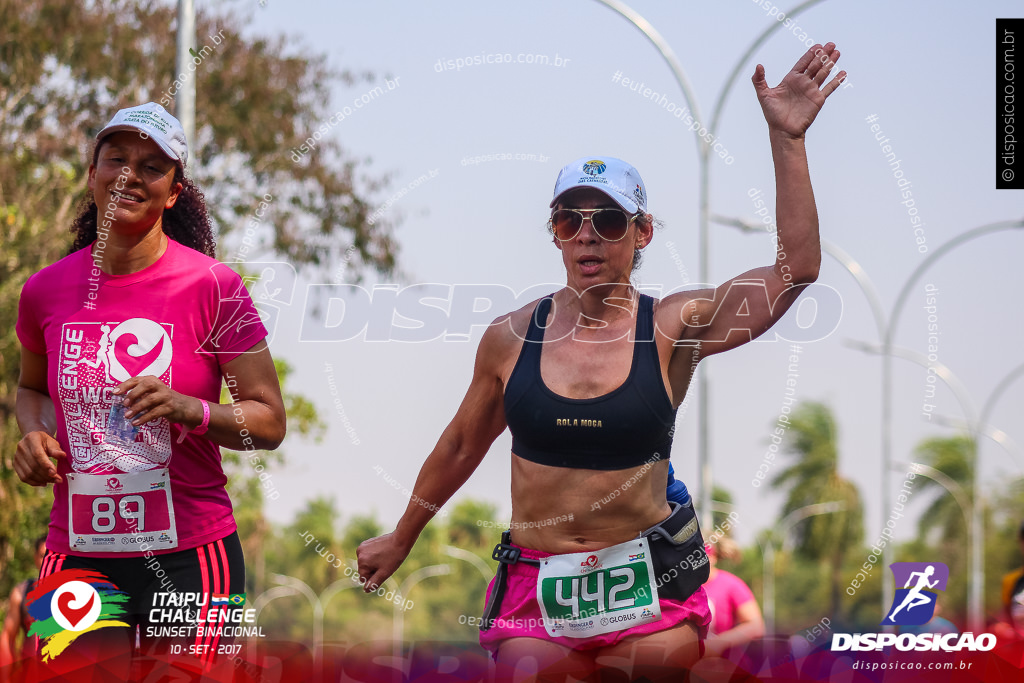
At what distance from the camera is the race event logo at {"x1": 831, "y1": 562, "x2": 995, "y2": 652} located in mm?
4270

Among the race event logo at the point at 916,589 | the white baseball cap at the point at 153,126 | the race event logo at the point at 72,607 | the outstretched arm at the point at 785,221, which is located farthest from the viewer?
the race event logo at the point at 916,589

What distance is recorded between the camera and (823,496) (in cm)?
4900

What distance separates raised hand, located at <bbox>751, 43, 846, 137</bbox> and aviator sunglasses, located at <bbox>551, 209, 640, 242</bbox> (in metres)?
0.58

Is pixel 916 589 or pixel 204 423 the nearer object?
pixel 204 423

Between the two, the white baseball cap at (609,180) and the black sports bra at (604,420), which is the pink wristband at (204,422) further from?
the white baseball cap at (609,180)

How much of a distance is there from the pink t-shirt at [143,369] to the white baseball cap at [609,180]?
1.12 m

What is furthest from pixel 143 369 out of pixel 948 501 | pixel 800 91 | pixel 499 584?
pixel 948 501

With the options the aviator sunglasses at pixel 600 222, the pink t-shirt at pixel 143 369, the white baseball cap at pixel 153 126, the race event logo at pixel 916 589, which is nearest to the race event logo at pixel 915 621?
the race event logo at pixel 916 589

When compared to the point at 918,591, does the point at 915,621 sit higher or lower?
lower

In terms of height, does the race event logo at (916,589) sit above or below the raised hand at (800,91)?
below

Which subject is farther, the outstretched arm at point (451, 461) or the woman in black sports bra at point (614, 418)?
the outstretched arm at point (451, 461)

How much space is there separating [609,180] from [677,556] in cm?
124

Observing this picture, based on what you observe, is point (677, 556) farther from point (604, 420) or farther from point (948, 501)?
point (948, 501)

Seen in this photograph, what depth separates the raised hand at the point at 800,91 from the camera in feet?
11.7
